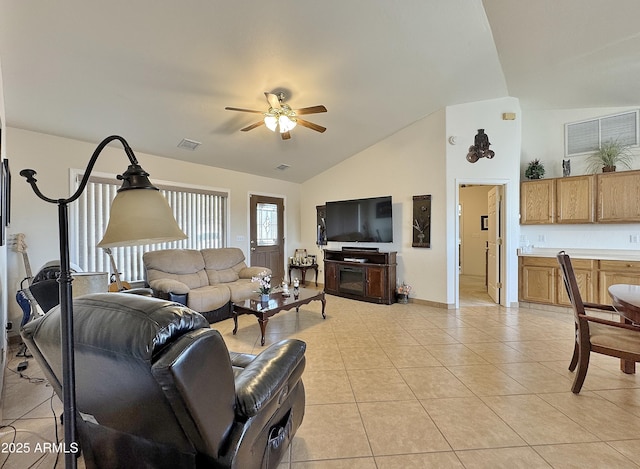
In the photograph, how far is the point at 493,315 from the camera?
4.34 metres

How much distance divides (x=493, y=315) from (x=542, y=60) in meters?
3.33

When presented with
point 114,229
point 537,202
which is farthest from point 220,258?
point 537,202

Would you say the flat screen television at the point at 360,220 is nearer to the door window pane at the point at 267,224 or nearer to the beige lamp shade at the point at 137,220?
the door window pane at the point at 267,224

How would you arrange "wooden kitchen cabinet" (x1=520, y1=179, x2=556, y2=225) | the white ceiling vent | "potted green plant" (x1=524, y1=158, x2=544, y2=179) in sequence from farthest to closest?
"potted green plant" (x1=524, y1=158, x2=544, y2=179) < "wooden kitchen cabinet" (x1=520, y1=179, x2=556, y2=225) < the white ceiling vent

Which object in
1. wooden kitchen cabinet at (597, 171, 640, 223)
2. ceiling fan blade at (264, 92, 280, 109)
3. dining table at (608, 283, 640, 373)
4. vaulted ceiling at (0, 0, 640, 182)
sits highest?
vaulted ceiling at (0, 0, 640, 182)

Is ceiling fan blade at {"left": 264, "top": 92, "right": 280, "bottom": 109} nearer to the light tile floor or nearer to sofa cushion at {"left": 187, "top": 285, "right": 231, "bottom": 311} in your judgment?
sofa cushion at {"left": 187, "top": 285, "right": 231, "bottom": 311}

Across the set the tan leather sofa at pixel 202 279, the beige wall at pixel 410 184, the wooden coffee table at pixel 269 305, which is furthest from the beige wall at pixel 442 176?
the tan leather sofa at pixel 202 279

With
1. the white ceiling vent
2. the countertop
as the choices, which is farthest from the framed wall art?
the white ceiling vent

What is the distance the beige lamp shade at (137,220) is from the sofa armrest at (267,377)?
26.7 inches

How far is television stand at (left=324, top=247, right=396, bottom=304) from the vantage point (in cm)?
506

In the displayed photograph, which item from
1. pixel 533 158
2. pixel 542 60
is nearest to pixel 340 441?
pixel 542 60

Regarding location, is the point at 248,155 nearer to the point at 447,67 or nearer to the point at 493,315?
the point at 447,67

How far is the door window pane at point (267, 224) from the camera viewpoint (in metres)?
6.34

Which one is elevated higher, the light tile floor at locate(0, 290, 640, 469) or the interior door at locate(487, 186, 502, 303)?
the interior door at locate(487, 186, 502, 303)
